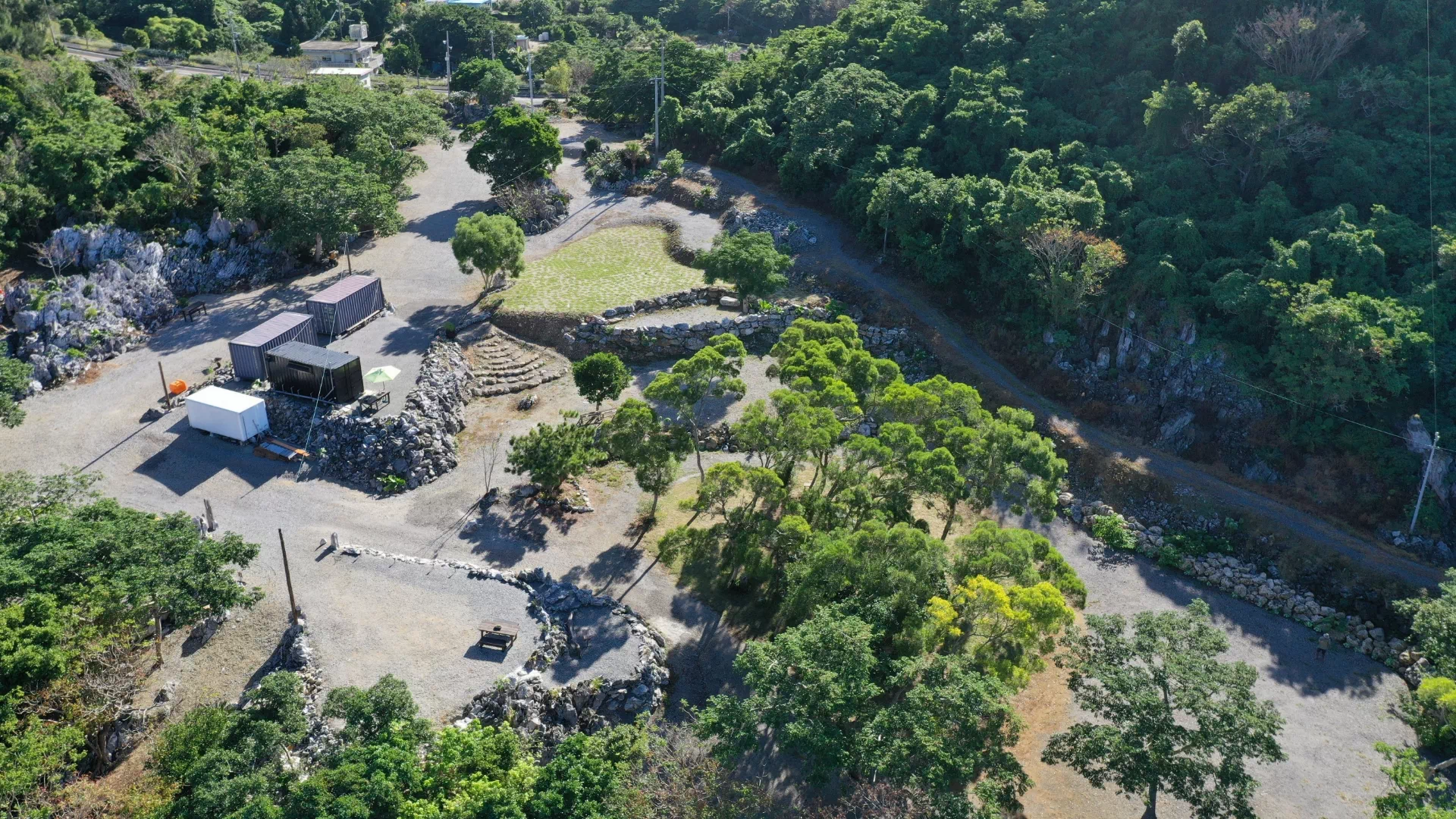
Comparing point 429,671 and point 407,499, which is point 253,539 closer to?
point 407,499

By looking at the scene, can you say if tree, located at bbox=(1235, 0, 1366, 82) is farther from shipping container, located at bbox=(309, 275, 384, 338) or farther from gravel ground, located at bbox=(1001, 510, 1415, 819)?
shipping container, located at bbox=(309, 275, 384, 338)

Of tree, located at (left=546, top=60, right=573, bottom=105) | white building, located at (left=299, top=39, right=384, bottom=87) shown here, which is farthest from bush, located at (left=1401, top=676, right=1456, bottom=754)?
white building, located at (left=299, top=39, right=384, bottom=87)

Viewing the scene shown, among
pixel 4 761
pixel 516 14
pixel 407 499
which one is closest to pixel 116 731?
pixel 4 761

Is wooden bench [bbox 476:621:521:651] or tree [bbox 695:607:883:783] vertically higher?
tree [bbox 695:607:883:783]

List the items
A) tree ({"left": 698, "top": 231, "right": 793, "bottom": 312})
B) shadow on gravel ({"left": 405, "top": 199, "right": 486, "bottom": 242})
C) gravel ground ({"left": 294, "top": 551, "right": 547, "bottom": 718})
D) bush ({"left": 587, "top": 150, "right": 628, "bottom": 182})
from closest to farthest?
Answer: gravel ground ({"left": 294, "top": 551, "right": 547, "bottom": 718}) < tree ({"left": 698, "top": 231, "right": 793, "bottom": 312}) < shadow on gravel ({"left": 405, "top": 199, "right": 486, "bottom": 242}) < bush ({"left": 587, "top": 150, "right": 628, "bottom": 182})

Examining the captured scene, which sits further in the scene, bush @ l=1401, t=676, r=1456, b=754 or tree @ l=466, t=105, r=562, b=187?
tree @ l=466, t=105, r=562, b=187

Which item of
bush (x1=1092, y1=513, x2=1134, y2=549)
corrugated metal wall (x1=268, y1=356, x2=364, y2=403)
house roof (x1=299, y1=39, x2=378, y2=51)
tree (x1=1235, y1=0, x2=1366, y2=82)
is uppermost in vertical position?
tree (x1=1235, y1=0, x2=1366, y2=82)
